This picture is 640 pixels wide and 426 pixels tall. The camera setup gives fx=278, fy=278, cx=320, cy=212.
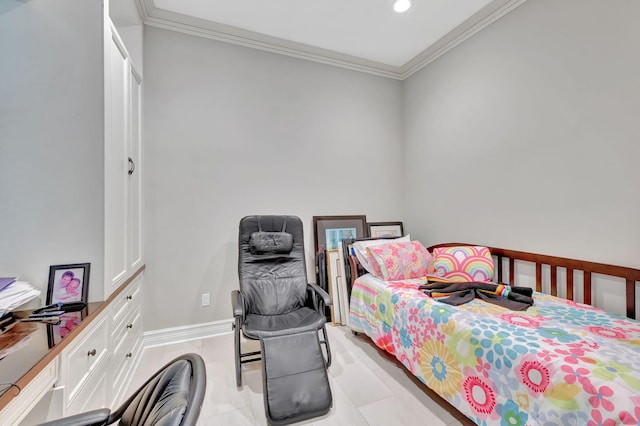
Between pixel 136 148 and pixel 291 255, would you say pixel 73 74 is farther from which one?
pixel 291 255

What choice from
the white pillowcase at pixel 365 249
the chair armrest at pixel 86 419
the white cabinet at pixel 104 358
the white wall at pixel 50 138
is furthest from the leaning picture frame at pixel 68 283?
the white pillowcase at pixel 365 249

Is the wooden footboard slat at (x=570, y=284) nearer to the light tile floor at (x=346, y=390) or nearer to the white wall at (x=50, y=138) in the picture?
the light tile floor at (x=346, y=390)

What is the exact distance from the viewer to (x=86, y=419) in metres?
0.83

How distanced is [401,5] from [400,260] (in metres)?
2.27

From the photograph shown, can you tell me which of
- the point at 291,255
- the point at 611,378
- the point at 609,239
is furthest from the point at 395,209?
the point at 611,378

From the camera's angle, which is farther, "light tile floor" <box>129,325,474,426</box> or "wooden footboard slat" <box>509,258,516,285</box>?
"wooden footboard slat" <box>509,258,516,285</box>

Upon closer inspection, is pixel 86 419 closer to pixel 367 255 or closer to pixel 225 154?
pixel 367 255

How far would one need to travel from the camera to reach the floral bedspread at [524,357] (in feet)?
3.63

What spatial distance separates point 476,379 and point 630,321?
1.01 m

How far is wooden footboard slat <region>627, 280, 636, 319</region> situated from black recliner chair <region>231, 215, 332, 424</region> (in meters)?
1.92

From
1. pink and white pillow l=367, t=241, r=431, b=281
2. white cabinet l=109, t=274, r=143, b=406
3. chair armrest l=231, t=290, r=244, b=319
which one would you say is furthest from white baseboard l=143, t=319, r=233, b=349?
pink and white pillow l=367, t=241, r=431, b=281

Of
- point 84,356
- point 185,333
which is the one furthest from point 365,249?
point 84,356

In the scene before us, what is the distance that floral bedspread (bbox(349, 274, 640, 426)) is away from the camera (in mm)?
1105

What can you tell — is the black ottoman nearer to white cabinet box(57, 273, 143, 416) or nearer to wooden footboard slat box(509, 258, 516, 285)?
white cabinet box(57, 273, 143, 416)
